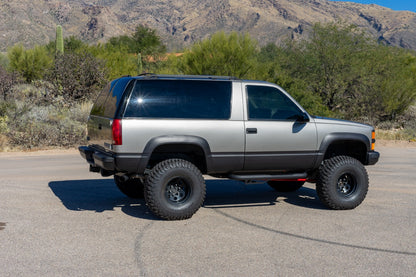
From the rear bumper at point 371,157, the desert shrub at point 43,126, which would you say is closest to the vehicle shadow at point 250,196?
the rear bumper at point 371,157

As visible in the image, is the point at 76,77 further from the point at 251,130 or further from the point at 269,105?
the point at 251,130

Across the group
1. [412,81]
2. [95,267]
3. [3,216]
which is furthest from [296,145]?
[412,81]

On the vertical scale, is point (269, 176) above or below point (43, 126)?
above

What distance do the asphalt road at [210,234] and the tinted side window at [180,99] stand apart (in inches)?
59.7

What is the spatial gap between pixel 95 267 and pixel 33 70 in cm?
2892

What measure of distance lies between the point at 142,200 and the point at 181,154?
150 centimetres

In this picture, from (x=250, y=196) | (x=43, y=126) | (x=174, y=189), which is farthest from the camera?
(x=43, y=126)

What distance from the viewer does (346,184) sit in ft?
26.8

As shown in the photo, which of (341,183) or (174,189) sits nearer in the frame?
(174,189)

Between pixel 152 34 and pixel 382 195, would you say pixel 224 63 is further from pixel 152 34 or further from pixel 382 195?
pixel 152 34

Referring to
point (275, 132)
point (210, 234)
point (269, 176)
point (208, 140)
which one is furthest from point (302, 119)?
point (210, 234)

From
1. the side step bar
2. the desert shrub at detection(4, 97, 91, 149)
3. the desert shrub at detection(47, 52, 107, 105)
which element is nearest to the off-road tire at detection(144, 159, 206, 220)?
the side step bar

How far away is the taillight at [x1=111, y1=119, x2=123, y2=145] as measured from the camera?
6.80 meters

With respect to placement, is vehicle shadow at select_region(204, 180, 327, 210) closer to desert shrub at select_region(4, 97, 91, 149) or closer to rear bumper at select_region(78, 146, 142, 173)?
rear bumper at select_region(78, 146, 142, 173)
